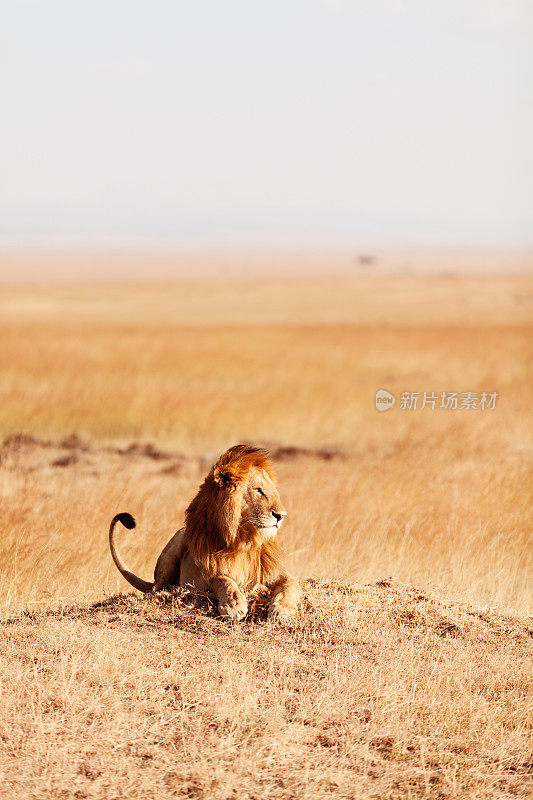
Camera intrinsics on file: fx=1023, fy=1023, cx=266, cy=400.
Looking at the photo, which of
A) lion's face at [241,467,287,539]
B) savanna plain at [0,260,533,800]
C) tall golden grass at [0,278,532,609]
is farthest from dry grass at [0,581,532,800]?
tall golden grass at [0,278,532,609]

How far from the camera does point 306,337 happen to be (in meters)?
33.4

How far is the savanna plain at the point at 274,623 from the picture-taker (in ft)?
15.9

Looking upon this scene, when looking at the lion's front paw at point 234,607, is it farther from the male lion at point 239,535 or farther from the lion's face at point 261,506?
the lion's face at point 261,506

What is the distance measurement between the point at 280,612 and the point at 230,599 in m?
0.32

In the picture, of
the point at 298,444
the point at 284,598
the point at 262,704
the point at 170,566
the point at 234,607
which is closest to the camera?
the point at 262,704

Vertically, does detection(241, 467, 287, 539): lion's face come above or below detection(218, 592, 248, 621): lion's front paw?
above

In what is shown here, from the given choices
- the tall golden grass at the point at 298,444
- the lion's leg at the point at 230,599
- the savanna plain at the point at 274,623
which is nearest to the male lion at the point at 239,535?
the lion's leg at the point at 230,599

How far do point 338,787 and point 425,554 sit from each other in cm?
467

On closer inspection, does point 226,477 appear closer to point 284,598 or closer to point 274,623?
point 284,598

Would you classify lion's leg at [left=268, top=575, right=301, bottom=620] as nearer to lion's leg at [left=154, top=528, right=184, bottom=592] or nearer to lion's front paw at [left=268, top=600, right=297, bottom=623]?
lion's front paw at [left=268, top=600, right=297, bottom=623]

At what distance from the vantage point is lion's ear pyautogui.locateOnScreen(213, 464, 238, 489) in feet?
20.7

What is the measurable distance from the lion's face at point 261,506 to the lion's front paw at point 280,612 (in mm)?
431

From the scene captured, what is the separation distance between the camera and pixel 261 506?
6316mm

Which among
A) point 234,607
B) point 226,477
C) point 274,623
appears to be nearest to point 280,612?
point 274,623
